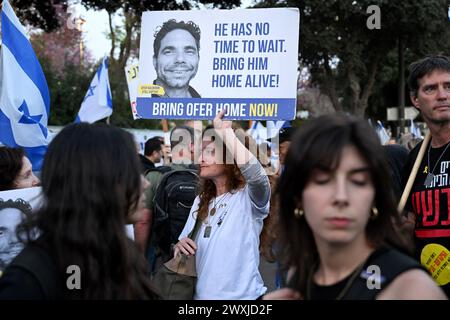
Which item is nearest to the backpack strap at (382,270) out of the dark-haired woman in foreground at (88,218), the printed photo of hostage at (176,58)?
the dark-haired woman in foreground at (88,218)

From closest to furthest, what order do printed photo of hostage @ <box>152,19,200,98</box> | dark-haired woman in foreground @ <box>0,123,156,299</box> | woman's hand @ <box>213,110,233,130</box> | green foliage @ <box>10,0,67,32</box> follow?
dark-haired woman in foreground @ <box>0,123,156,299</box> → woman's hand @ <box>213,110,233,130</box> → printed photo of hostage @ <box>152,19,200,98</box> → green foliage @ <box>10,0,67,32</box>

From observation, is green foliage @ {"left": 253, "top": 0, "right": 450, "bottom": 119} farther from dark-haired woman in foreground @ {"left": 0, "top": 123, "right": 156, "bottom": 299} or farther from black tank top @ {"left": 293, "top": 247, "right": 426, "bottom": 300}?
black tank top @ {"left": 293, "top": 247, "right": 426, "bottom": 300}

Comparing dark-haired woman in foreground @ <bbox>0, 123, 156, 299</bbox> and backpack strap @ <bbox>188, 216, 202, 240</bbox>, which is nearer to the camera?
dark-haired woman in foreground @ <bbox>0, 123, 156, 299</bbox>

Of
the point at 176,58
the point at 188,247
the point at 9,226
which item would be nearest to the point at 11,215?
the point at 9,226

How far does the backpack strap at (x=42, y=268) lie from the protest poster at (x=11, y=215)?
1283mm

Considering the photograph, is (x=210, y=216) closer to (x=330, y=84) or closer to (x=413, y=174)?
Result: (x=413, y=174)

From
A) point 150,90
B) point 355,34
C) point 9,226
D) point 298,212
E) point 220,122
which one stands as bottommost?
point 9,226

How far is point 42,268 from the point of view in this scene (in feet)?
6.20

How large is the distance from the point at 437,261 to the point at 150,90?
2.05 metres

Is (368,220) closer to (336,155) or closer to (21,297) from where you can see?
(336,155)

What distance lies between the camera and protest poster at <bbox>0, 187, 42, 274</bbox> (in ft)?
11.0

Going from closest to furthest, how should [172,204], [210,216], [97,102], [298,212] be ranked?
[298,212] → [210,216] → [172,204] → [97,102]

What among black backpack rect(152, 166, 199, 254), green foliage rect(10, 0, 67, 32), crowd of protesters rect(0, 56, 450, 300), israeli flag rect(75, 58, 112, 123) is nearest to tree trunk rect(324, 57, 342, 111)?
green foliage rect(10, 0, 67, 32)

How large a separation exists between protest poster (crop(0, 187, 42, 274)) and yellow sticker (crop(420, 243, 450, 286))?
2.06 m
